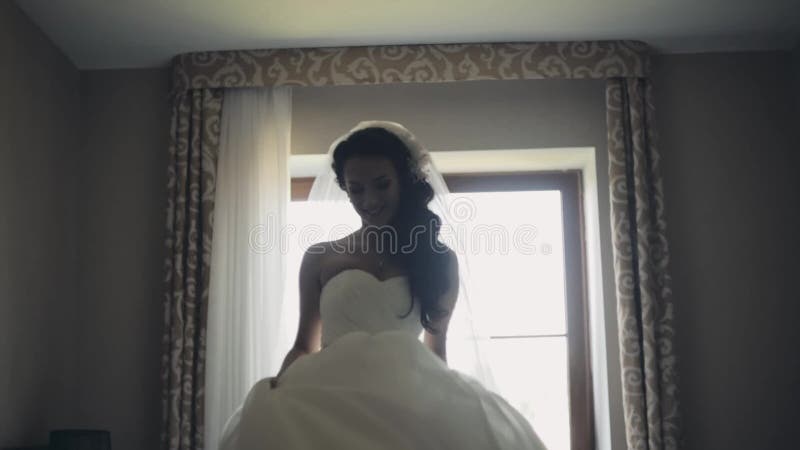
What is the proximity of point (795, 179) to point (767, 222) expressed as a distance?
209 millimetres

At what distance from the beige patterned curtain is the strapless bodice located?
2.98ft

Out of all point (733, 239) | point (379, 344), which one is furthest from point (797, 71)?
point (379, 344)

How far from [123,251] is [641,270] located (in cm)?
203

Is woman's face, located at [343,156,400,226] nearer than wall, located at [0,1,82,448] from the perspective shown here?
Yes

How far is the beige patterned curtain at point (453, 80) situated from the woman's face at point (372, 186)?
885 millimetres

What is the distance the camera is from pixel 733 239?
3096 millimetres

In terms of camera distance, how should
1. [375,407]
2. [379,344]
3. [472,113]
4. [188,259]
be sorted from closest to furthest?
[375,407], [379,344], [188,259], [472,113]

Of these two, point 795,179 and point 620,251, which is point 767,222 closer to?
point 795,179

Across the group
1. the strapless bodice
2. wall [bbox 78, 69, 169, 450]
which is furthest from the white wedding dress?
wall [bbox 78, 69, 169, 450]

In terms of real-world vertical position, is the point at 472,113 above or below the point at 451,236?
above

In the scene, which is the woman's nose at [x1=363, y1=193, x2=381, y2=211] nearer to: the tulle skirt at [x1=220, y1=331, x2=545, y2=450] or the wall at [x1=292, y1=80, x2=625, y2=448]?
the tulle skirt at [x1=220, y1=331, x2=545, y2=450]

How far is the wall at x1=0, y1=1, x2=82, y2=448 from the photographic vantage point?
8.88ft

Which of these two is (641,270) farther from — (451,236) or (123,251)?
(123,251)

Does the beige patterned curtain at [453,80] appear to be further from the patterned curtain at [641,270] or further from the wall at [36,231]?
the wall at [36,231]
